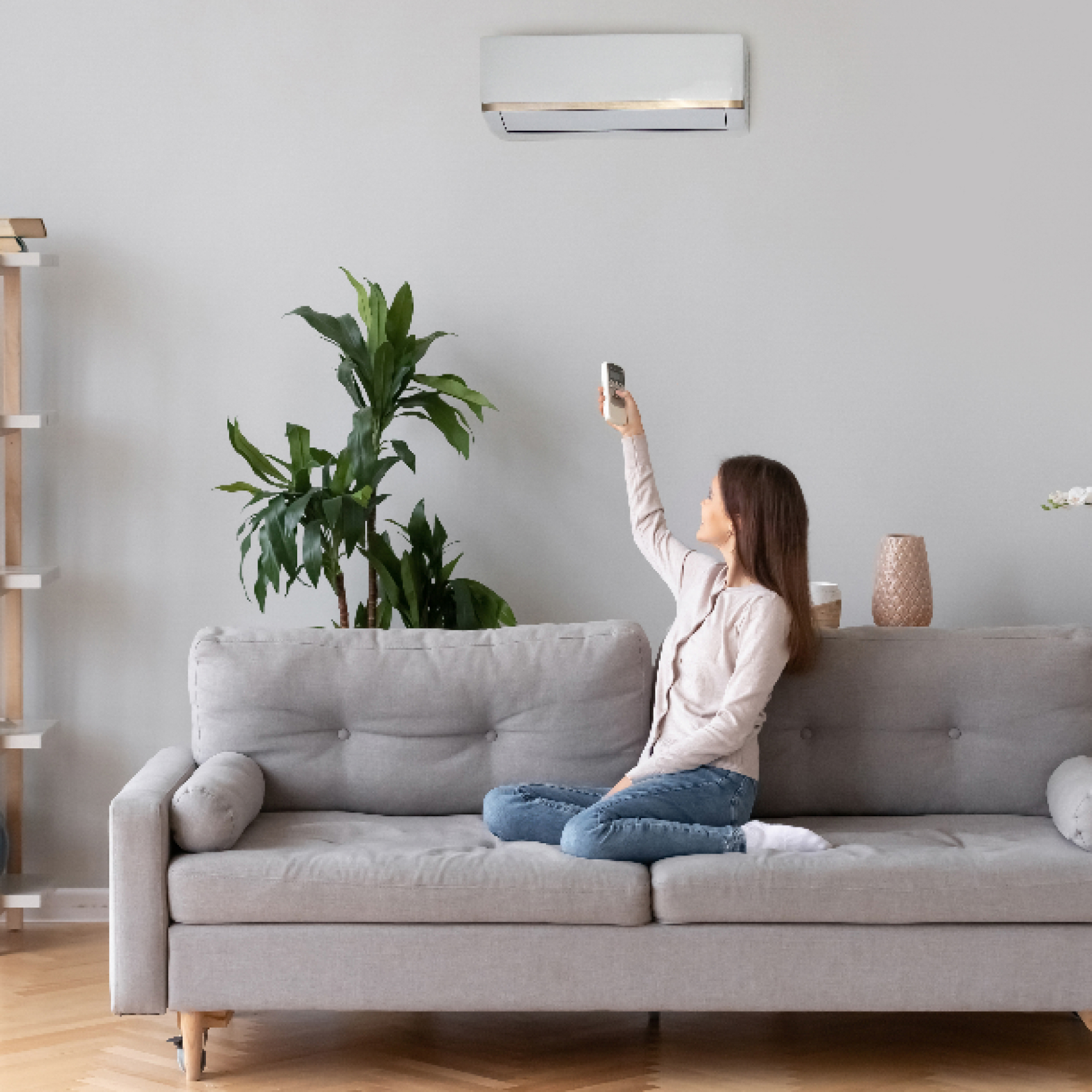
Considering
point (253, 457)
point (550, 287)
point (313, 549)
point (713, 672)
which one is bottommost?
point (713, 672)

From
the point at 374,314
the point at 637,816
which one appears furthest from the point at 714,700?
the point at 374,314

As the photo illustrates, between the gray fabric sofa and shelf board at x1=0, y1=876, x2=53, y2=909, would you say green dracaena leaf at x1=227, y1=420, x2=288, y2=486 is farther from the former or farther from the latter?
shelf board at x1=0, y1=876, x2=53, y2=909

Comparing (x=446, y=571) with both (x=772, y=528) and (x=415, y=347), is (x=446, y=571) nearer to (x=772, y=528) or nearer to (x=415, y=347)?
(x=415, y=347)

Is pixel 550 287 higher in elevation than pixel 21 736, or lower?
higher

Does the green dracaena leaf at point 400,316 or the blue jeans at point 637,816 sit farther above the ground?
the green dracaena leaf at point 400,316

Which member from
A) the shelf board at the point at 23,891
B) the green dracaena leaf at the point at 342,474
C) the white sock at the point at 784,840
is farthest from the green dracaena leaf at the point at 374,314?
the shelf board at the point at 23,891

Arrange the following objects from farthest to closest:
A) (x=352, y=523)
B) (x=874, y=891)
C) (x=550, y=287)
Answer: (x=550, y=287) → (x=352, y=523) → (x=874, y=891)

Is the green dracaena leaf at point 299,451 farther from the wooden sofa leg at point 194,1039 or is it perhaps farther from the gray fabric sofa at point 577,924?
the wooden sofa leg at point 194,1039

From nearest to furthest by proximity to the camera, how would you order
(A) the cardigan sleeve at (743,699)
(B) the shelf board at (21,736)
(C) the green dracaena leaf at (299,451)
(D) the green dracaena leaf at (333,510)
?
(A) the cardigan sleeve at (743,699), (D) the green dracaena leaf at (333,510), (C) the green dracaena leaf at (299,451), (B) the shelf board at (21,736)

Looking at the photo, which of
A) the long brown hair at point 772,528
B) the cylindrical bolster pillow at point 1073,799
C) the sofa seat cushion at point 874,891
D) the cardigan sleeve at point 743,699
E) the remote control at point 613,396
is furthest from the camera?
the remote control at point 613,396

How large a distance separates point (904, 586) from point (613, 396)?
798mm

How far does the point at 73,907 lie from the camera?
3.64m

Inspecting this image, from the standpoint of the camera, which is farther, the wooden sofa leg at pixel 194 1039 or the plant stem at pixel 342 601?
the plant stem at pixel 342 601

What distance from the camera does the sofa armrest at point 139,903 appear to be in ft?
8.32
